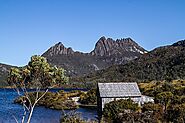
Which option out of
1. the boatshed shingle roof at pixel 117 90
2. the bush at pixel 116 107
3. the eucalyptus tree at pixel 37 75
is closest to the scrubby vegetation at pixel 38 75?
the eucalyptus tree at pixel 37 75

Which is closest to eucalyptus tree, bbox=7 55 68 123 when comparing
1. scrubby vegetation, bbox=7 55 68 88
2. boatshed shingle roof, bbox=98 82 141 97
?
scrubby vegetation, bbox=7 55 68 88

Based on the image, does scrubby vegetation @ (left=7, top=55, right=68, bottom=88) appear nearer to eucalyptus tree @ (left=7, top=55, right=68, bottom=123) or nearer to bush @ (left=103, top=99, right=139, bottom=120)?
eucalyptus tree @ (left=7, top=55, right=68, bottom=123)

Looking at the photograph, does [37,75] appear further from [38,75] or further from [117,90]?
[117,90]

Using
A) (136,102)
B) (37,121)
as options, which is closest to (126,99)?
(136,102)

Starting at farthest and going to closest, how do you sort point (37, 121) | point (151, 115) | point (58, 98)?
1. point (58, 98)
2. point (37, 121)
3. point (151, 115)

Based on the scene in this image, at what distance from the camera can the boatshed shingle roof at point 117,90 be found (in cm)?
6706

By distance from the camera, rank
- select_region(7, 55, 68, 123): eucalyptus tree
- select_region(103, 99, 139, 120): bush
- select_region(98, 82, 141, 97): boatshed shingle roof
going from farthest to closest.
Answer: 1. select_region(98, 82, 141, 97): boatshed shingle roof
2. select_region(103, 99, 139, 120): bush
3. select_region(7, 55, 68, 123): eucalyptus tree

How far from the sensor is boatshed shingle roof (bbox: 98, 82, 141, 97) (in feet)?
220

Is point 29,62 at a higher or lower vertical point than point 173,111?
higher

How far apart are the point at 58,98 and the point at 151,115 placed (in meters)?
59.0

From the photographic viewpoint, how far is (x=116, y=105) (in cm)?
5819

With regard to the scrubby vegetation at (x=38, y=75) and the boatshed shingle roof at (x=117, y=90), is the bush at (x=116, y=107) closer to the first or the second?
the boatshed shingle roof at (x=117, y=90)

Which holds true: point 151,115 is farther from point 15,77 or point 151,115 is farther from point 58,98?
point 58,98

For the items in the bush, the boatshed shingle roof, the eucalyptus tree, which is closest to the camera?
the eucalyptus tree
